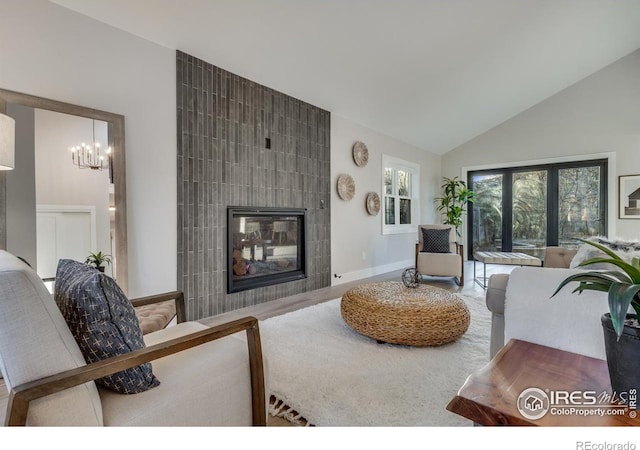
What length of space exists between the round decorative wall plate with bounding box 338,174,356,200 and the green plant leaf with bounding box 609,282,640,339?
156 inches

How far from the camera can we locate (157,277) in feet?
9.18

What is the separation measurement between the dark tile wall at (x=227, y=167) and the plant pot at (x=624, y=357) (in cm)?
295

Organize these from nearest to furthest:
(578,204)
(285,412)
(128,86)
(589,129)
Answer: (285,412) → (128,86) → (589,129) → (578,204)

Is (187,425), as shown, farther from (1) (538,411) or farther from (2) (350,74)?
(2) (350,74)

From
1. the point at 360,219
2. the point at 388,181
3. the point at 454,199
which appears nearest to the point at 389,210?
the point at 388,181

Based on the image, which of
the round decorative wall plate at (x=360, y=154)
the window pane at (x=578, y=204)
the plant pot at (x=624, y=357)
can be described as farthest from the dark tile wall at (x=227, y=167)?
the window pane at (x=578, y=204)

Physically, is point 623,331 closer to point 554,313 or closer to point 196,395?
point 554,313

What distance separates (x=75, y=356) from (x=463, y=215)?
7.32 metres

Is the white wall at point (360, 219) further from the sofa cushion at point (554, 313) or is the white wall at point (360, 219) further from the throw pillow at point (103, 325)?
the throw pillow at point (103, 325)

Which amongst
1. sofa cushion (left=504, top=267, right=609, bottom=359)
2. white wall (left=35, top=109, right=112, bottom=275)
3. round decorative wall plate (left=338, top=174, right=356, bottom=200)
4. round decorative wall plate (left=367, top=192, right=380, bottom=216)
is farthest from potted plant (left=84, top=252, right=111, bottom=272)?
round decorative wall plate (left=367, top=192, right=380, bottom=216)

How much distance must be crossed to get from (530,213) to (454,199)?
142cm

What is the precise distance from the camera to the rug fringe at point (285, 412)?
1.52 meters

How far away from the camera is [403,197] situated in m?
6.27

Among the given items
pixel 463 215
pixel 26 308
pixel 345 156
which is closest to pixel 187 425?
pixel 26 308
